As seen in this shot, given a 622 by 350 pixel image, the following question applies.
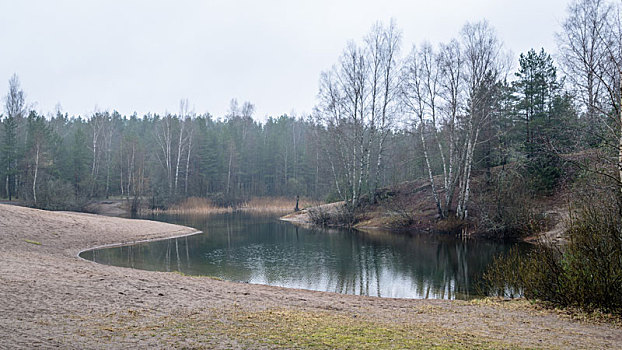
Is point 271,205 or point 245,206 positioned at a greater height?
point 271,205

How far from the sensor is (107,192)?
53.9 metres

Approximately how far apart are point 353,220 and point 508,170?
1182 cm

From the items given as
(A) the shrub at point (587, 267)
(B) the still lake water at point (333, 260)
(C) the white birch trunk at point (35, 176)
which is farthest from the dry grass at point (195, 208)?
(A) the shrub at point (587, 267)

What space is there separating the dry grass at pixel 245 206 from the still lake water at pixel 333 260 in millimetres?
20338

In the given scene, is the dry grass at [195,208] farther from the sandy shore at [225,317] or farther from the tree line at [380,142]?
the sandy shore at [225,317]

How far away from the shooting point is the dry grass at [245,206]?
47616mm

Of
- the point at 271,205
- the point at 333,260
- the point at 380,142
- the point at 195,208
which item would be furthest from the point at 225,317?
the point at 271,205

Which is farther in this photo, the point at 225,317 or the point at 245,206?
the point at 245,206

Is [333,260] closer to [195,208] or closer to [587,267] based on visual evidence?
[587,267]

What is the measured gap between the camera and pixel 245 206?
178ft

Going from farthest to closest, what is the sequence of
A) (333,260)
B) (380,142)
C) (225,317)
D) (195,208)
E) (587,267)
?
(195,208)
(380,142)
(333,260)
(587,267)
(225,317)

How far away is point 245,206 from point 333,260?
120ft

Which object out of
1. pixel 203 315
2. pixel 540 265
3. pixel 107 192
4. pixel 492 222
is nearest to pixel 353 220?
pixel 492 222

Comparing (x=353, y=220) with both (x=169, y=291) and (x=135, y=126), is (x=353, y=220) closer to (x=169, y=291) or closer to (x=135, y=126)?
(x=169, y=291)
